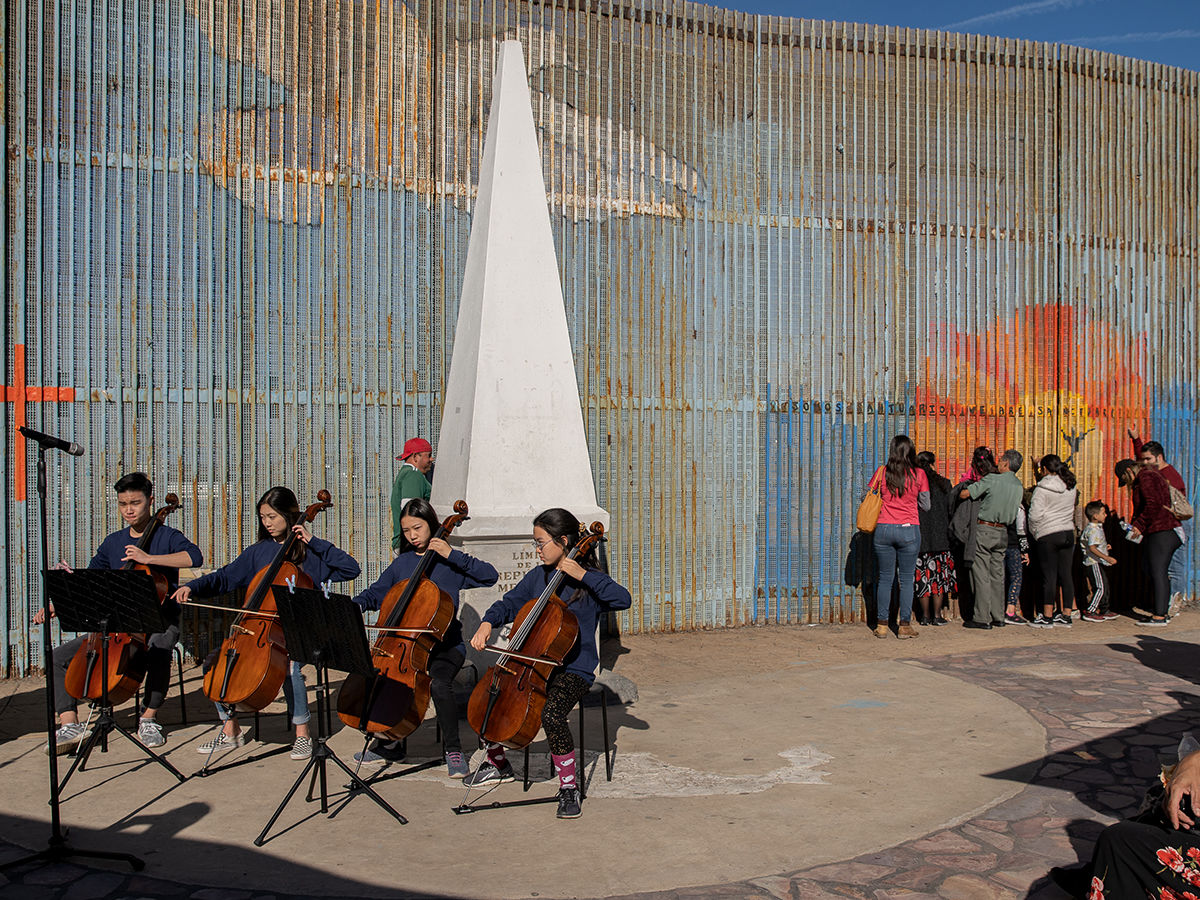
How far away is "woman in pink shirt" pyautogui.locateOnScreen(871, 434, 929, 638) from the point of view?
9359mm

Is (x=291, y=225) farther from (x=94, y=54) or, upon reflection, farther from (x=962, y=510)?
(x=962, y=510)

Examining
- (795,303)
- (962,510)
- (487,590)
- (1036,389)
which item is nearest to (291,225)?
(487,590)

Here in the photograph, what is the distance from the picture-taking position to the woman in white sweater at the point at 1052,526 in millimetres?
10219

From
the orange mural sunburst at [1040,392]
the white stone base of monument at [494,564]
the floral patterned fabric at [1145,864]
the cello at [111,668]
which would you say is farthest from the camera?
the orange mural sunburst at [1040,392]

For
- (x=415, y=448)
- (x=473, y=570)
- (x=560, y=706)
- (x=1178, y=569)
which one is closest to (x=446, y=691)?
(x=473, y=570)

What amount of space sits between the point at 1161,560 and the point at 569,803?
784 centimetres

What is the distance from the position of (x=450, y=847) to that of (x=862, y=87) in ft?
28.6

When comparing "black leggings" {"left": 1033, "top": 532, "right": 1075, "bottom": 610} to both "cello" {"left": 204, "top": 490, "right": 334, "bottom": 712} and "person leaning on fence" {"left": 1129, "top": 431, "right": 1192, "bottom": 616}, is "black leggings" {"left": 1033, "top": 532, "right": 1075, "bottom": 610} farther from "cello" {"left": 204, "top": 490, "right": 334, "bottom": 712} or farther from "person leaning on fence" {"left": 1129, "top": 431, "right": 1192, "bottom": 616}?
"cello" {"left": 204, "top": 490, "right": 334, "bottom": 712}

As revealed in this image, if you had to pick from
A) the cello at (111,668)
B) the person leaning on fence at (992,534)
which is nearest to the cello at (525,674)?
the cello at (111,668)

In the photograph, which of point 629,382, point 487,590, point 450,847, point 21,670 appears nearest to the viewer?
point 450,847

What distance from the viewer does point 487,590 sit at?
22.2ft

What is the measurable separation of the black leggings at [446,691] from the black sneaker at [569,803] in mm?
832

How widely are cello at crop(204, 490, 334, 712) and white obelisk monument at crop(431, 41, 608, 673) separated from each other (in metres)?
1.40

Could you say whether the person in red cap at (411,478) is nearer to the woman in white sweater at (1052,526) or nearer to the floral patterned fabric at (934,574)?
the floral patterned fabric at (934,574)
